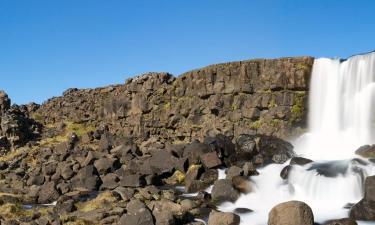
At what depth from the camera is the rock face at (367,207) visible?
22859 millimetres

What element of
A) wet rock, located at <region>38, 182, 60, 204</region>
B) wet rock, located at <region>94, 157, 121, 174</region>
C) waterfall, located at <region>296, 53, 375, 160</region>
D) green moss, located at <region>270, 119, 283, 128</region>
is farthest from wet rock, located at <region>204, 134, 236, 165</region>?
wet rock, located at <region>38, 182, 60, 204</region>

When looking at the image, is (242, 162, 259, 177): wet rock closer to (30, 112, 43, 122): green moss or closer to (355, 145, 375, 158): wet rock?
(355, 145, 375, 158): wet rock

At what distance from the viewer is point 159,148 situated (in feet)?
150

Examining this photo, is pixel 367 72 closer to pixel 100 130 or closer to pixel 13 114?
pixel 100 130

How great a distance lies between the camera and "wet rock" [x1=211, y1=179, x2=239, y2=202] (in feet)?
96.4

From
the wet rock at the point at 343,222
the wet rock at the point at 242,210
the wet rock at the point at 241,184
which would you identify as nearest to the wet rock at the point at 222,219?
the wet rock at the point at 242,210

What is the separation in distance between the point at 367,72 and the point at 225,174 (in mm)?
16722

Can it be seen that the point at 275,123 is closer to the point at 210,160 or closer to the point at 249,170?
the point at 210,160

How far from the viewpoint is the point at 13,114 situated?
61.9 meters

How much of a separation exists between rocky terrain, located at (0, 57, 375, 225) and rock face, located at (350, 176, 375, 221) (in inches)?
2.2

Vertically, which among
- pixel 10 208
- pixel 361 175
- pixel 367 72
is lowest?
pixel 10 208

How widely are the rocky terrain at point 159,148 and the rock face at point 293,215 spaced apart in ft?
0.16

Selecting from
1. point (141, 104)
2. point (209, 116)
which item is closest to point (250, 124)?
point (209, 116)

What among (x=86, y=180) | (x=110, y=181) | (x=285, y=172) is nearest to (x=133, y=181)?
(x=110, y=181)
